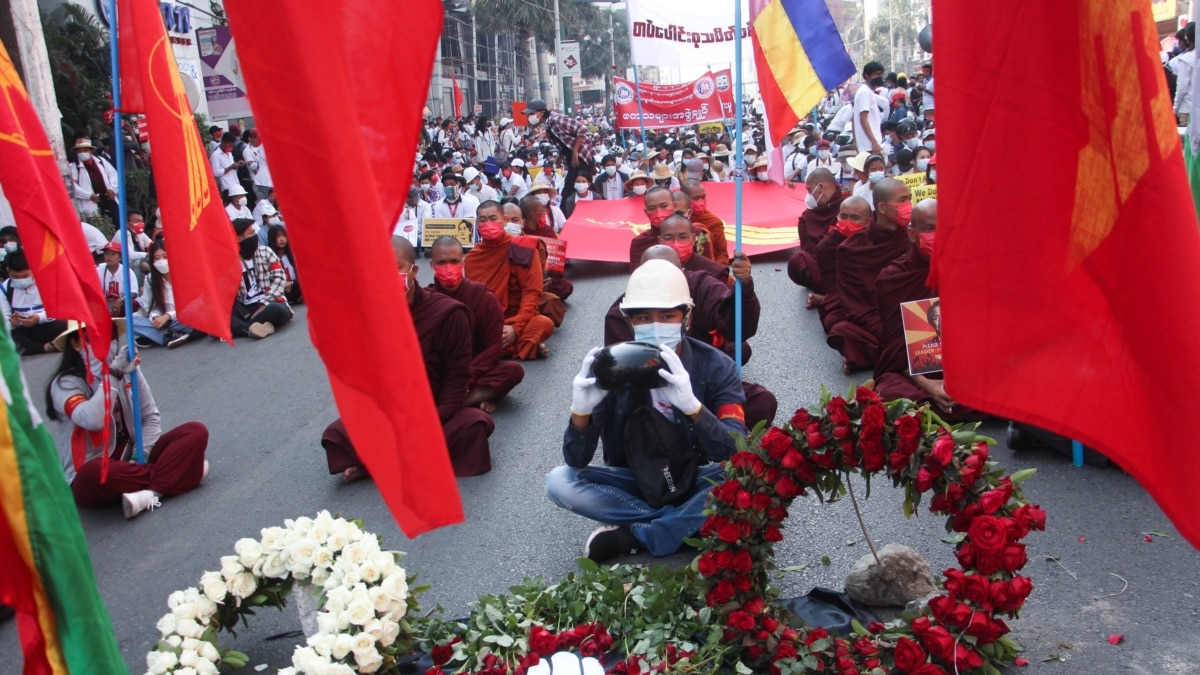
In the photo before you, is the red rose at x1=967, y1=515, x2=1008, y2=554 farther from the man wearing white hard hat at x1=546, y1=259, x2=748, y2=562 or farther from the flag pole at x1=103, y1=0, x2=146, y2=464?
the flag pole at x1=103, y1=0, x2=146, y2=464

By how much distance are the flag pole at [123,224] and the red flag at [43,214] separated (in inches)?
22.4

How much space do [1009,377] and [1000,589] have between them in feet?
4.65

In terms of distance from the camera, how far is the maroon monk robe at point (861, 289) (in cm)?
775

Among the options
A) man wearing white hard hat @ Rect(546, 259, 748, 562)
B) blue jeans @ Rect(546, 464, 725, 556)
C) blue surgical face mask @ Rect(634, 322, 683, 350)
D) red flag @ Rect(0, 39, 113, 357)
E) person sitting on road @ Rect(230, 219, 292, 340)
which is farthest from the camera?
person sitting on road @ Rect(230, 219, 292, 340)

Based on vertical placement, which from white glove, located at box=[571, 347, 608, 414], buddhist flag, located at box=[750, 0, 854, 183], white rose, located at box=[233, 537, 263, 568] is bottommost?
white rose, located at box=[233, 537, 263, 568]

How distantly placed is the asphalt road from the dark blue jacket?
58 centimetres

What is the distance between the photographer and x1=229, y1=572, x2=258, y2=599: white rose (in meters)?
4.01

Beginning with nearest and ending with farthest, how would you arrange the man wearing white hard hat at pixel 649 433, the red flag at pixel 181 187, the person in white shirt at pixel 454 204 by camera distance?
the man wearing white hard hat at pixel 649 433 → the red flag at pixel 181 187 → the person in white shirt at pixel 454 204

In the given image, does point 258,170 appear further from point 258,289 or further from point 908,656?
point 908,656

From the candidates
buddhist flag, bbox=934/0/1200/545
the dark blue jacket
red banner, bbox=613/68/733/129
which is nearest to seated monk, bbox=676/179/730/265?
the dark blue jacket

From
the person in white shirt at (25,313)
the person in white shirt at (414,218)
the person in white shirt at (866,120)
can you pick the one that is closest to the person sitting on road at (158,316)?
the person in white shirt at (25,313)

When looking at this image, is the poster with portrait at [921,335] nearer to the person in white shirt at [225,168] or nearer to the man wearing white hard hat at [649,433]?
the man wearing white hard hat at [649,433]

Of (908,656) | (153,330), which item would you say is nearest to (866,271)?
(908,656)

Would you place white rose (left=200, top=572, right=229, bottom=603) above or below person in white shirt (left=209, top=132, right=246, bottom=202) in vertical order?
below
